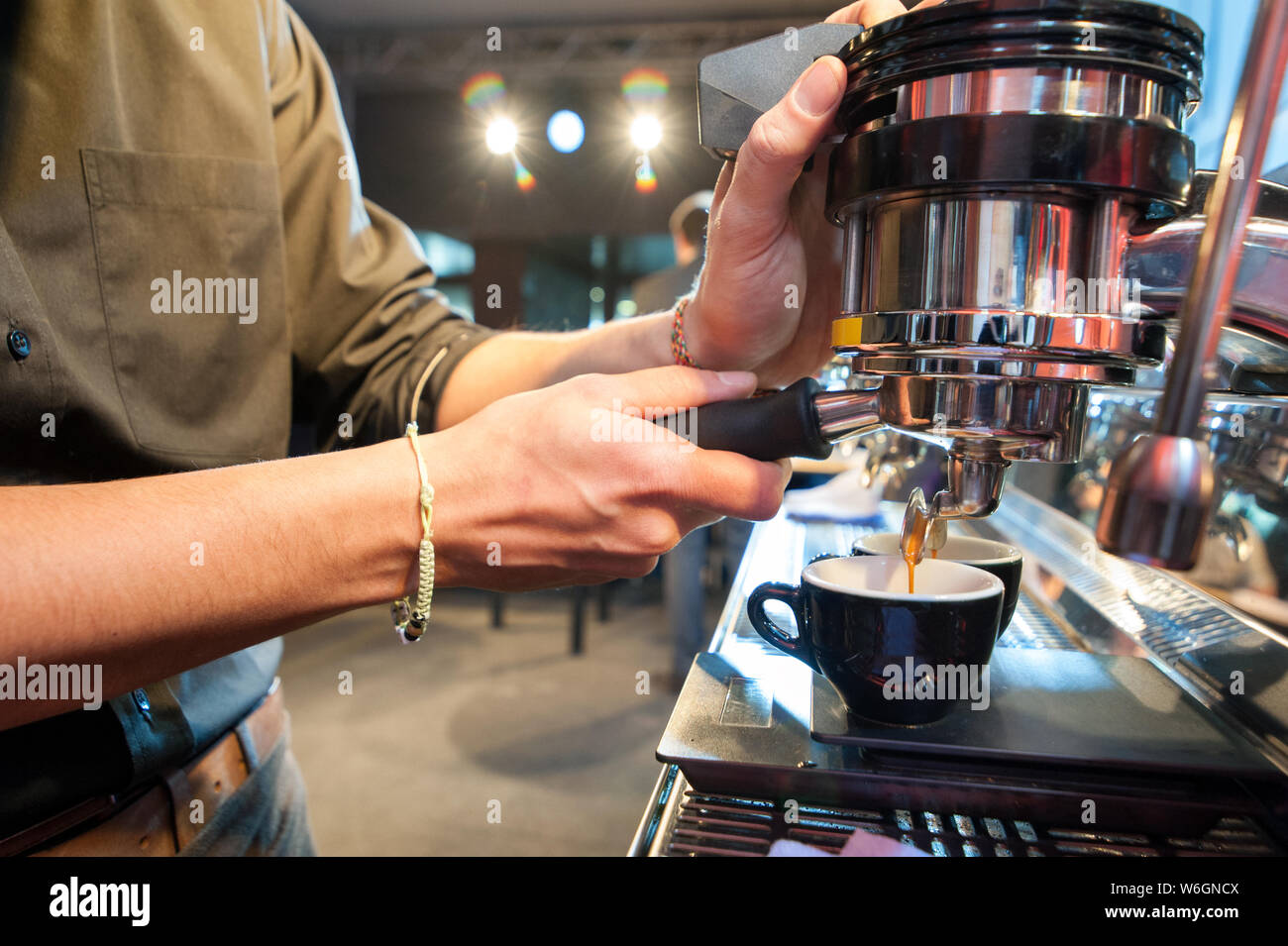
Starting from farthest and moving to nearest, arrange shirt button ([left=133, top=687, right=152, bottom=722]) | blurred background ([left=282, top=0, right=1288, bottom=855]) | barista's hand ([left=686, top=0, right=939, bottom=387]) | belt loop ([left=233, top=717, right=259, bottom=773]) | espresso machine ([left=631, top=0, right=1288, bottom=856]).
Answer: blurred background ([left=282, top=0, right=1288, bottom=855])
belt loop ([left=233, top=717, right=259, bottom=773])
shirt button ([left=133, top=687, right=152, bottom=722])
barista's hand ([left=686, top=0, right=939, bottom=387])
espresso machine ([left=631, top=0, right=1288, bottom=856])

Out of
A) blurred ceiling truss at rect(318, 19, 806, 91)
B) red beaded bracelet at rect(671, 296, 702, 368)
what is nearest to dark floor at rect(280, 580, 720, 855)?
red beaded bracelet at rect(671, 296, 702, 368)

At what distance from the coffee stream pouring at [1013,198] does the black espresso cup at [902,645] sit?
0.09m

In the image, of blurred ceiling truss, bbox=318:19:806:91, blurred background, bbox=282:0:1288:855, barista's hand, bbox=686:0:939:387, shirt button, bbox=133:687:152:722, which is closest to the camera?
barista's hand, bbox=686:0:939:387

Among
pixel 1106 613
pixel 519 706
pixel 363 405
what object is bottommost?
pixel 519 706

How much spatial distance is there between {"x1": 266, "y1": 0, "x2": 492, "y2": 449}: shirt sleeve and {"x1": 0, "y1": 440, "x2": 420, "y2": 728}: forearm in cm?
35

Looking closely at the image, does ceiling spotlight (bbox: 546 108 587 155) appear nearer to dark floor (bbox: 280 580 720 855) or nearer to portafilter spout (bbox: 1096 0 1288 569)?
dark floor (bbox: 280 580 720 855)

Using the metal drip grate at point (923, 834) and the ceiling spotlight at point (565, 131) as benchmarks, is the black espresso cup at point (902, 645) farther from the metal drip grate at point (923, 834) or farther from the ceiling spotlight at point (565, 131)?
the ceiling spotlight at point (565, 131)

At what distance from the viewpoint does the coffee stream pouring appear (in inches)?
15.4

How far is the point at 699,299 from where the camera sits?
76 cm

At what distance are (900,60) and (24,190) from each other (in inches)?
25.5

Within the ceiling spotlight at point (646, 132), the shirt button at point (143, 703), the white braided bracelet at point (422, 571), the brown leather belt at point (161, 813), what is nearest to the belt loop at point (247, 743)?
the brown leather belt at point (161, 813)

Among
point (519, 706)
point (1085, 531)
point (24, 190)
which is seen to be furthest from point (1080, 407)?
point (519, 706)

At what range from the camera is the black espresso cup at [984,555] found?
0.62m
